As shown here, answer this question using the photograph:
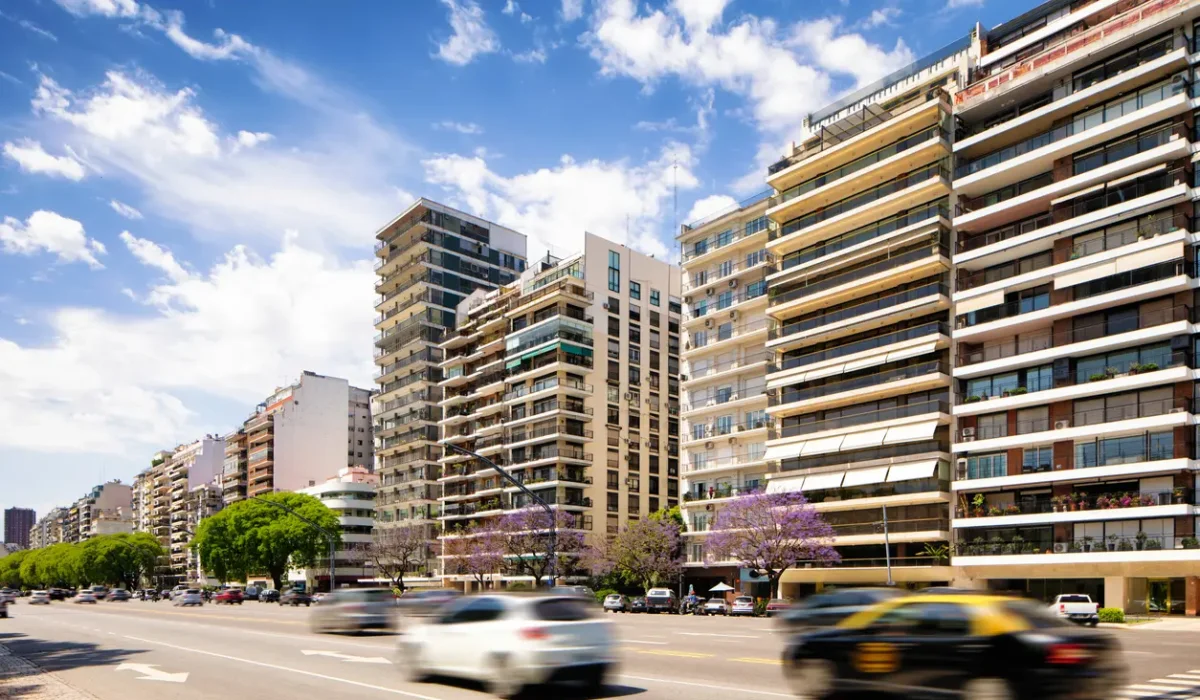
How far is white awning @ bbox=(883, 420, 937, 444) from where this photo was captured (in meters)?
56.0

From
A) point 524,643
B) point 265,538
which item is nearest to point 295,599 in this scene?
point 265,538

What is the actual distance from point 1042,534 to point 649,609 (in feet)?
79.3

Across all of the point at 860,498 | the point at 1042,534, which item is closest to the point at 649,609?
the point at 860,498

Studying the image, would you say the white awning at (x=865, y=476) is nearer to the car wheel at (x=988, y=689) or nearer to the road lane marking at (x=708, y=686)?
the road lane marking at (x=708, y=686)

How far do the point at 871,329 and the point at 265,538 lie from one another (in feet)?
225

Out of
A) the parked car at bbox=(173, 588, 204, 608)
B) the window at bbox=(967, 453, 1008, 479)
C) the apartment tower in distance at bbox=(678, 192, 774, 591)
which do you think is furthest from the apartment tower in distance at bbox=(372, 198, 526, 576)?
the window at bbox=(967, 453, 1008, 479)

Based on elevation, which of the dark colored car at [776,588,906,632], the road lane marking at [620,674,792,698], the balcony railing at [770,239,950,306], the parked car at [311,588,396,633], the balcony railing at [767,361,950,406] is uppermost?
the balcony railing at [770,239,950,306]

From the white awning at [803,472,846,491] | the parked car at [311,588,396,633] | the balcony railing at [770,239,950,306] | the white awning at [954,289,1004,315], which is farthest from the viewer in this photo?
the white awning at [803,472,846,491]

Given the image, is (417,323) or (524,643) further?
(417,323)

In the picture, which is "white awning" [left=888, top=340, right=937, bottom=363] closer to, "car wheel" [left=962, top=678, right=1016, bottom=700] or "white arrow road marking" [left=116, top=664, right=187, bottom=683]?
"white arrow road marking" [left=116, top=664, right=187, bottom=683]

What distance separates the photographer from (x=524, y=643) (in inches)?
542

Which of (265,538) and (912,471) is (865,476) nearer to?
(912,471)

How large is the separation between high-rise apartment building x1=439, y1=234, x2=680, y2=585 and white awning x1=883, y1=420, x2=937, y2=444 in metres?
32.4

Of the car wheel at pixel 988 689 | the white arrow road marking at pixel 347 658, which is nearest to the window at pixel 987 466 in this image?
the white arrow road marking at pixel 347 658
